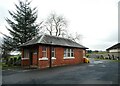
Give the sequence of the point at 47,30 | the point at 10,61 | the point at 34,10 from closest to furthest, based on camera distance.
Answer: the point at 10,61 → the point at 34,10 → the point at 47,30

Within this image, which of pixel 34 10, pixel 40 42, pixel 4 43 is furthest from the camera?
pixel 34 10

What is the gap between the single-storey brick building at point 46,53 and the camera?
69.7 feet

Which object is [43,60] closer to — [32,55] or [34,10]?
[32,55]

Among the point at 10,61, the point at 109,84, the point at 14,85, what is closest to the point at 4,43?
the point at 10,61

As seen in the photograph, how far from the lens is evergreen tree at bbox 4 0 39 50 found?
34031 mm

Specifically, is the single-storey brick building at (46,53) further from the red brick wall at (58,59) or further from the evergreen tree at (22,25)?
the evergreen tree at (22,25)

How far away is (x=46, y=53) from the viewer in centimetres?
2216

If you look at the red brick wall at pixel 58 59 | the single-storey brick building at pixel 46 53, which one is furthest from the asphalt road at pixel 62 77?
the single-storey brick building at pixel 46 53

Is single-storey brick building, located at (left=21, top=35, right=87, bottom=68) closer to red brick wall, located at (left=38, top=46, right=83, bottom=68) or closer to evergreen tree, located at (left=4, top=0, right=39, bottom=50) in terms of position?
red brick wall, located at (left=38, top=46, right=83, bottom=68)

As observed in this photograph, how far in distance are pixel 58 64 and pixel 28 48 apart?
5084 millimetres

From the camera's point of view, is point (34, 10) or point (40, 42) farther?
point (34, 10)

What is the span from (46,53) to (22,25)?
579 inches

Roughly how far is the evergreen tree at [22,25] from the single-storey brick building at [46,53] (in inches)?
386

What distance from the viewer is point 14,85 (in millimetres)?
9922
